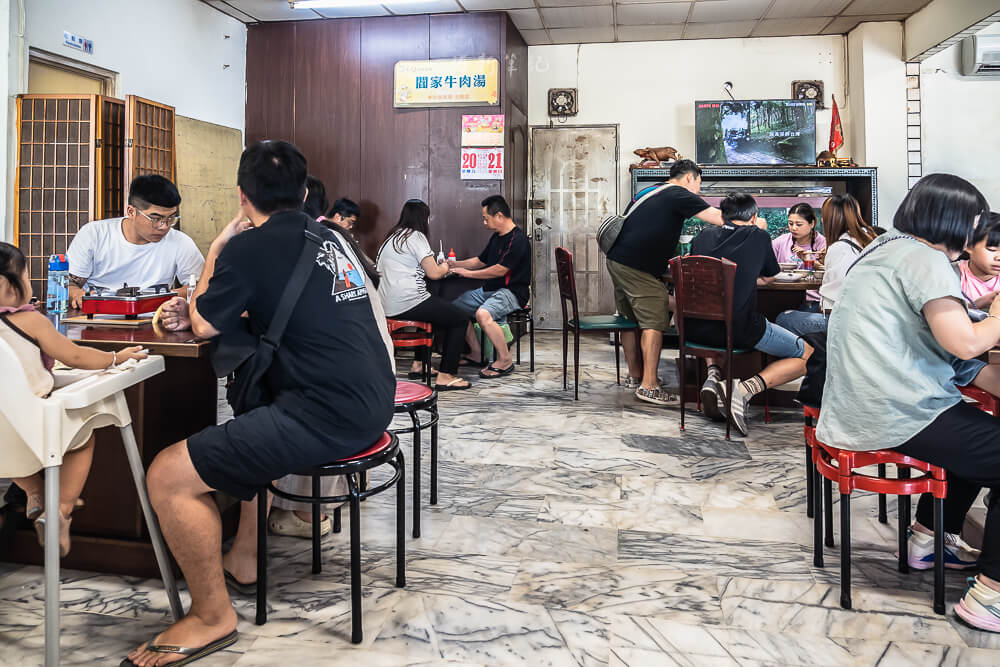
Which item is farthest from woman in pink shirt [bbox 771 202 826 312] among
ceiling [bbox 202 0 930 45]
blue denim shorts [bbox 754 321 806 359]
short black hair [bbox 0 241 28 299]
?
short black hair [bbox 0 241 28 299]

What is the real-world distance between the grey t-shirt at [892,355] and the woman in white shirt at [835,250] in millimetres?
1763

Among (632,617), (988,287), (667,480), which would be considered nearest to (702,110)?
(988,287)

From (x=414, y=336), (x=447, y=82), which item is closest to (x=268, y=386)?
(x=414, y=336)

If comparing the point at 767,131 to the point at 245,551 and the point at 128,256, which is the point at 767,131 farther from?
the point at 245,551

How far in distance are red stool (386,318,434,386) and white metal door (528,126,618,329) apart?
340cm

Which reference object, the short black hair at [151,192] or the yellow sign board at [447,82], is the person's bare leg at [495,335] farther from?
the short black hair at [151,192]

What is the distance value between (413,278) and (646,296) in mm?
1543

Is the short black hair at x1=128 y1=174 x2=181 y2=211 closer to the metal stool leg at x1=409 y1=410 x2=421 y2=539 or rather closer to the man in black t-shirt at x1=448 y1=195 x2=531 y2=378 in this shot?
the metal stool leg at x1=409 y1=410 x2=421 y2=539

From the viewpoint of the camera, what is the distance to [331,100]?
276 inches

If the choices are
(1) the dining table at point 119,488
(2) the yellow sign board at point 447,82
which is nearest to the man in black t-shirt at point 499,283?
(2) the yellow sign board at point 447,82

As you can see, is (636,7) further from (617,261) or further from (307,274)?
(307,274)

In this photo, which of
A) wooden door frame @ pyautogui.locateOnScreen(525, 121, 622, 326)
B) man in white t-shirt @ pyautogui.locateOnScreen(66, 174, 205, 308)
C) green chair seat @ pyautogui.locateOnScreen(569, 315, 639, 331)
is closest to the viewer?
man in white t-shirt @ pyautogui.locateOnScreen(66, 174, 205, 308)

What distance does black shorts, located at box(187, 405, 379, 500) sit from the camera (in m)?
1.65

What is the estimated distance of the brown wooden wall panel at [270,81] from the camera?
23.2 ft
